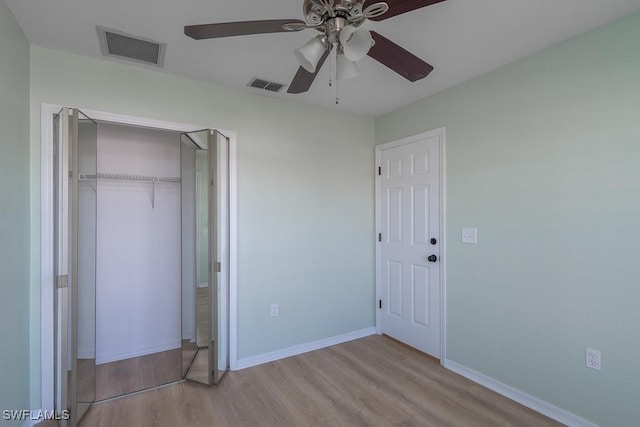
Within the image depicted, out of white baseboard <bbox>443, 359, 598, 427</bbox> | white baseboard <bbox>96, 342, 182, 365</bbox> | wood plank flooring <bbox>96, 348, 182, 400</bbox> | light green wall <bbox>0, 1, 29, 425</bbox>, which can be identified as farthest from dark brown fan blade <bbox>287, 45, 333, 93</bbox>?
white baseboard <bbox>96, 342, 182, 365</bbox>

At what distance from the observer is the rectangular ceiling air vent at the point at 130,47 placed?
2.04 m

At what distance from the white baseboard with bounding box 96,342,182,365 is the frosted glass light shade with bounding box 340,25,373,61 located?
126 inches

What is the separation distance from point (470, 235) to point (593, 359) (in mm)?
1103

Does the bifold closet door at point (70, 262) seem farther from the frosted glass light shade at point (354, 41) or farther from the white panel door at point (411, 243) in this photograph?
the white panel door at point (411, 243)

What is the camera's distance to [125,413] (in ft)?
7.20

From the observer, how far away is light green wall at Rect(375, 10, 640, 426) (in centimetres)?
187

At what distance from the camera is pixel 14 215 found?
6.05 ft

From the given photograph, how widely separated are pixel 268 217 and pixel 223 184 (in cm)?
52

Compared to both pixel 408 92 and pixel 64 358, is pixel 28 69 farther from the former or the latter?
pixel 408 92

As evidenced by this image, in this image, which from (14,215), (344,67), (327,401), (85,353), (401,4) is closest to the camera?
(401,4)

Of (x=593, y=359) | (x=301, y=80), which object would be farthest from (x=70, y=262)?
(x=593, y=359)

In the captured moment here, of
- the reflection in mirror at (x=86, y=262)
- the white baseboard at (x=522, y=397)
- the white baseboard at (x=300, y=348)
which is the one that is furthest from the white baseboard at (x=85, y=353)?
the white baseboard at (x=522, y=397)

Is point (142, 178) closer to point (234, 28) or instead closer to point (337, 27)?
point (234, 28)

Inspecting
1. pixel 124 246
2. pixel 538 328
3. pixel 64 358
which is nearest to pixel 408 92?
pixel 538 328
